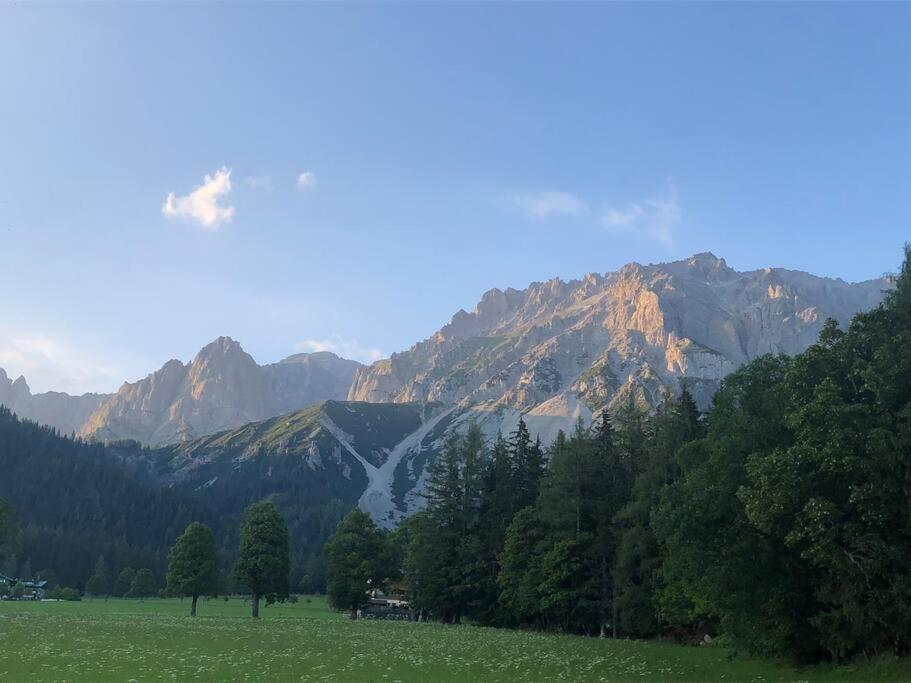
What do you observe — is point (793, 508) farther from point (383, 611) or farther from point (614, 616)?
point (383, 611)

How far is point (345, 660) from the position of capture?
33.5m

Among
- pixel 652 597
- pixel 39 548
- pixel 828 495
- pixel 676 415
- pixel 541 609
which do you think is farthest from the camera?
pixel 39 548

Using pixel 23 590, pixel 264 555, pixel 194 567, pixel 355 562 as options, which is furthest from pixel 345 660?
pixel 23 590

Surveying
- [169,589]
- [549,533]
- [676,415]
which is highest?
[676,415]

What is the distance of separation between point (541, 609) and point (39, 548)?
536 feet

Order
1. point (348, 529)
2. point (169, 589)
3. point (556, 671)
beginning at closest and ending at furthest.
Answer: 1. point (556, 671)
2. point (169, 589)
3. point (348, 529)

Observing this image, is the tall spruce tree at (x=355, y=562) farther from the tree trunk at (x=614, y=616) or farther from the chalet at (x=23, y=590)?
the chalet at (x=23, y=590)

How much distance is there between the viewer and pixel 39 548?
598ft

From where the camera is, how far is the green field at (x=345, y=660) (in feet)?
89.8

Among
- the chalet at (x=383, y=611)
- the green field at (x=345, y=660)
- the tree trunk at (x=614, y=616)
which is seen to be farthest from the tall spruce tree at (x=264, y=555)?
the tree trunk at (x=614, y=616)

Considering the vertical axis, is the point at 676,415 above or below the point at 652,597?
above

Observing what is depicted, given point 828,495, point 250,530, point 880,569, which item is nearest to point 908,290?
point 828,495

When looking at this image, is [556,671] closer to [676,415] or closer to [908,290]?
[908,290]

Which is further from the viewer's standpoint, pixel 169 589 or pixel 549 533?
pixel 169 589
